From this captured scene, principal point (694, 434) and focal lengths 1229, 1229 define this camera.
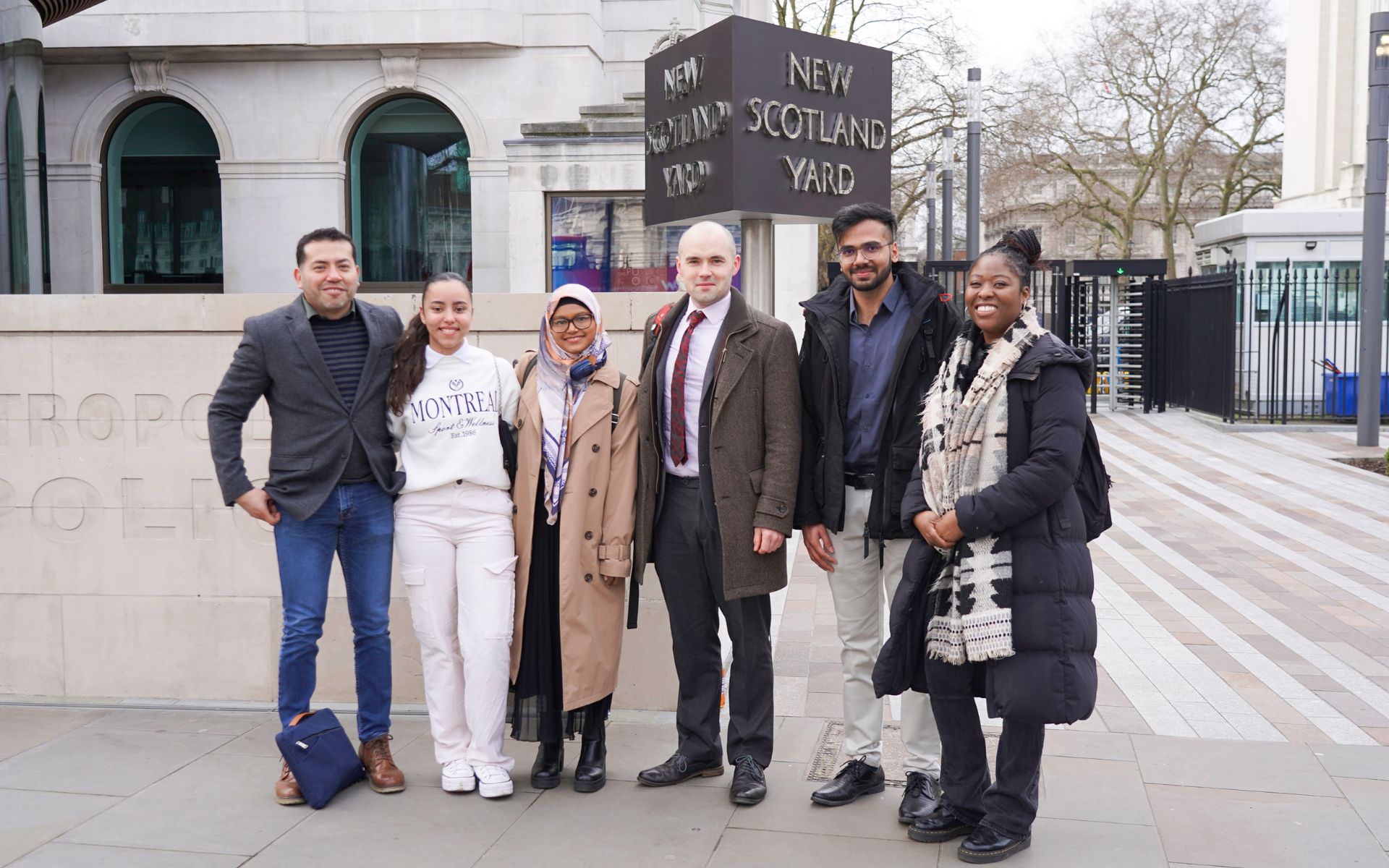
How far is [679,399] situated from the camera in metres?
4.47

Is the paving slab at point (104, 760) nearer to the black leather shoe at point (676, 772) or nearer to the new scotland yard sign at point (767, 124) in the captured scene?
the black leather shoe at point (676, 772)

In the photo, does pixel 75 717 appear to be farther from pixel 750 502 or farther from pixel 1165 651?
pixel 1165 651

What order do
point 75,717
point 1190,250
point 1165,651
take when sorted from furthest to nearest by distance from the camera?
point 1190,250 < point 1165,651 < point 75,717

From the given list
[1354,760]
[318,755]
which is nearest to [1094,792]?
[1354,760]

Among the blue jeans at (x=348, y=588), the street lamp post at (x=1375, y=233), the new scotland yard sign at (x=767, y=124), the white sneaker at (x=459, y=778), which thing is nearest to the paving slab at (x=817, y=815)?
the white sneaker at (x=459, y=778)

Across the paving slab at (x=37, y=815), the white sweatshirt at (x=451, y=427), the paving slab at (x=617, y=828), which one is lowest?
the paving slab at (x=617, y=828)

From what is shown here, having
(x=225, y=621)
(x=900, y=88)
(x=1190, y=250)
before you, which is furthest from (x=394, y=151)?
(x=1190, y=250)

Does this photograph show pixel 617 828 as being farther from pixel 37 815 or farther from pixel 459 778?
pixel 37 815

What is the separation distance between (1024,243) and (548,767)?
2.57 m

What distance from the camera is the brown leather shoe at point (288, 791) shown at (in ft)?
14.6

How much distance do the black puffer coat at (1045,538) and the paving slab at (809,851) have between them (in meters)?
0.59

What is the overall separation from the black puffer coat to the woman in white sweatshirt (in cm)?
174

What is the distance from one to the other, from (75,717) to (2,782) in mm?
804

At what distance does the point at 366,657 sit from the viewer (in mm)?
4652
